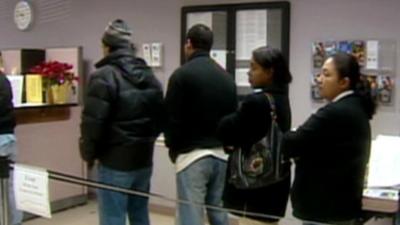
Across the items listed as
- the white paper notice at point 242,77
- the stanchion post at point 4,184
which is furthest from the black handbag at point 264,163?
the white paper notice at point 242,77

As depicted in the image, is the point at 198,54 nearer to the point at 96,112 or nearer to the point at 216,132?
the point at 216,132

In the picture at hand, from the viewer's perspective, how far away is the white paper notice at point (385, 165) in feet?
9.01

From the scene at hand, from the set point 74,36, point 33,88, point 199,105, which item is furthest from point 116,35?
point 74,36

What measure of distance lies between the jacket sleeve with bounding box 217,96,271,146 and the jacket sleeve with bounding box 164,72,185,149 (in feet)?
1.23

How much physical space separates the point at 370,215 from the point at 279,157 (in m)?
0.48

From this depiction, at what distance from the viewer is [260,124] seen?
8.25ft

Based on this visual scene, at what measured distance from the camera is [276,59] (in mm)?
2564

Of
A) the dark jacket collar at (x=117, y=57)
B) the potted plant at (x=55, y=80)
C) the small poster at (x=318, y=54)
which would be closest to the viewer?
the dark jacket collar at (x=117, y=57)

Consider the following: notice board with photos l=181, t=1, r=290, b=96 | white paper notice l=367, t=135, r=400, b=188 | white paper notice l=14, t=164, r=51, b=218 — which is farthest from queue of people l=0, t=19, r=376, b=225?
notice board with photos l=181, t=1, r=290, b=96

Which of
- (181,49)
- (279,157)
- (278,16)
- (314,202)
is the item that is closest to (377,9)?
(278,16)

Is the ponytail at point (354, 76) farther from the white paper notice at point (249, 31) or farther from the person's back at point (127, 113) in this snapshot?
the white paper notice at point (249, 31)

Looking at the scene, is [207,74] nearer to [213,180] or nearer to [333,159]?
[213,180]

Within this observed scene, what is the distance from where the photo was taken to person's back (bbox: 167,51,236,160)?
2879 millimetres

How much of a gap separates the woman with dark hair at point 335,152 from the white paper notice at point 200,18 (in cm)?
263
